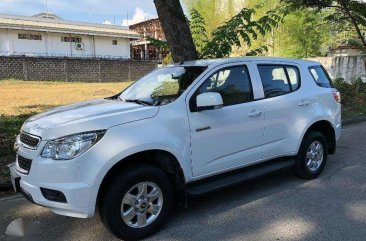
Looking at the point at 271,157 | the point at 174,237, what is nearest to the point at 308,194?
the point at 271,157

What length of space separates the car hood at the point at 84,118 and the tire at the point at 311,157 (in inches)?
98.5

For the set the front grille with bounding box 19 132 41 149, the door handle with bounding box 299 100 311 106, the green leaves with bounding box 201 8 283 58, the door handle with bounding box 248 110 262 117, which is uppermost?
the green leaves with bounding box 201 8 283 58

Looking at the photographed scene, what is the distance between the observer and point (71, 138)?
3.61 meters

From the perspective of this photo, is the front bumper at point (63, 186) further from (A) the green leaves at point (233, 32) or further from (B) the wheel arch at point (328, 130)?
(A) the green leaves at point (233, 32)

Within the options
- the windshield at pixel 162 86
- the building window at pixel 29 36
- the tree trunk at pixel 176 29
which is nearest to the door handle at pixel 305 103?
the windshield at pixel 162 86

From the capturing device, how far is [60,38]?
37.0 m

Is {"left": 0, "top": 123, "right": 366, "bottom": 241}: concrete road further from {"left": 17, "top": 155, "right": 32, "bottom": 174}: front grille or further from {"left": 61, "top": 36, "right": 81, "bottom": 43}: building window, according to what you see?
{"left": 61, "top": 36, "right": 81, "bottom": 43}: building window

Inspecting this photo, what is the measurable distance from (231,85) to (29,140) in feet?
7.80

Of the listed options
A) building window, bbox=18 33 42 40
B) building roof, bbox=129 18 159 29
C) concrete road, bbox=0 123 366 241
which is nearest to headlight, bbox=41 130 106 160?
concrete road, bbox=0 123 366 241

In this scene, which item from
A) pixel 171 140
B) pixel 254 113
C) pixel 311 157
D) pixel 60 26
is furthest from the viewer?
pixel 60 26

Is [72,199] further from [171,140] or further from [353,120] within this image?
[353,120]

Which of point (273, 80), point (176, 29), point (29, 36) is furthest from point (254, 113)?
point (29, 36)

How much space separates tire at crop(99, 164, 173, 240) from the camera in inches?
147

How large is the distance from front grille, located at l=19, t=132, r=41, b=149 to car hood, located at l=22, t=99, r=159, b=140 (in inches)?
1.8
